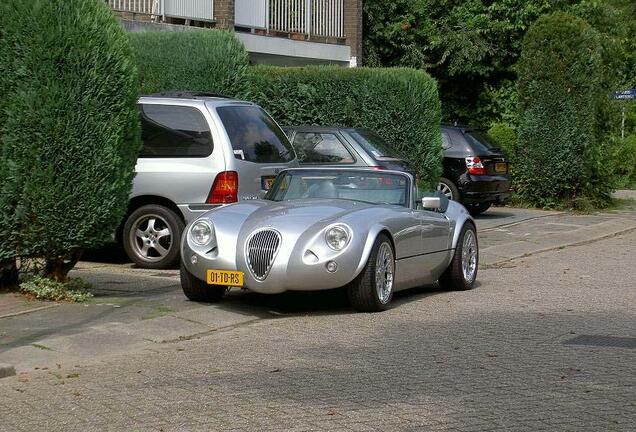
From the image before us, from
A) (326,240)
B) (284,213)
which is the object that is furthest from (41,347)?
(284,213)

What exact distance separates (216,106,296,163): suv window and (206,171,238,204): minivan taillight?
332 millimetres

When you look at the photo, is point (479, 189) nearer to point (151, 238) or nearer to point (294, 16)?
point (294, 16)

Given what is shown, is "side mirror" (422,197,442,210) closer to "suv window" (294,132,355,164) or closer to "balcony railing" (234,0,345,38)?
"suv window" (294,132,355,164)

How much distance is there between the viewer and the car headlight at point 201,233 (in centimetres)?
1105

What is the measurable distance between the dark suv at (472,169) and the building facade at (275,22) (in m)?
5.00

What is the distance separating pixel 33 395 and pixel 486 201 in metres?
15.6

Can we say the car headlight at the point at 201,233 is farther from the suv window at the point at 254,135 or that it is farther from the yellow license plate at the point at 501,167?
the yellow license plate at the point at 501,167

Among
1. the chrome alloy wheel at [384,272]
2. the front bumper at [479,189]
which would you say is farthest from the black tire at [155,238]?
the front bumper at [479,189]

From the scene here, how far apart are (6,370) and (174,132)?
6339 mm

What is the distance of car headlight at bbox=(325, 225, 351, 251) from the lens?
1072cm

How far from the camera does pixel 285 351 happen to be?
30.1ft

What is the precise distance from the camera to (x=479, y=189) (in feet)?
72.9

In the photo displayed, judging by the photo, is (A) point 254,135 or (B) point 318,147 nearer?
(A) point 254,135

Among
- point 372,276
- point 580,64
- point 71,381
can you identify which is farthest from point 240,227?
point 580,64
